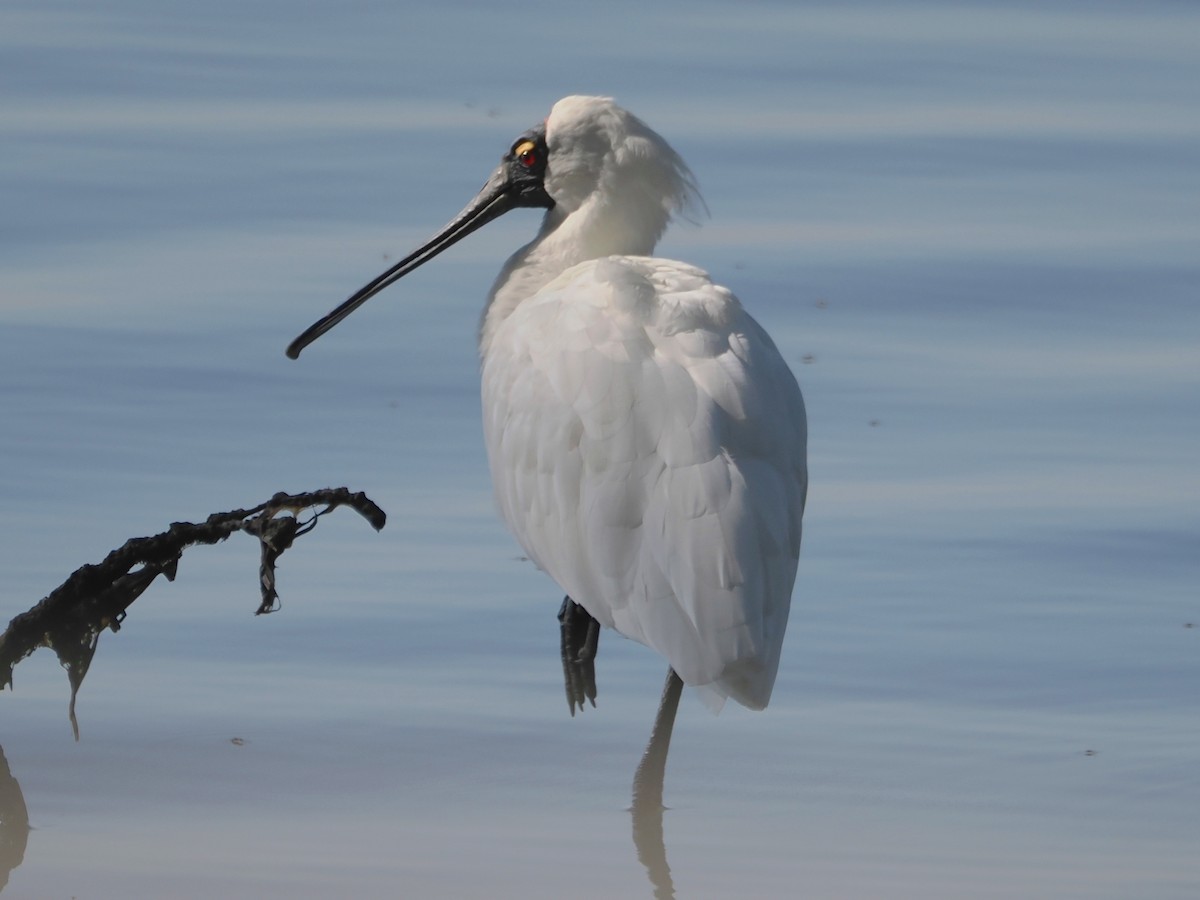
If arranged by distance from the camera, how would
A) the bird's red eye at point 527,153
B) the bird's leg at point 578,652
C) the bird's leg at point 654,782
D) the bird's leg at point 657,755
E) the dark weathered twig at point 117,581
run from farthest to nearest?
the bird's red eye at point 527,153 → the bird's leg at point 578,652 → the bird's leg at point 657,755 → the bird's leg at point 654,782 → the dark weathered twig at point 117,581

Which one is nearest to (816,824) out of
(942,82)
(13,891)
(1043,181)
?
(13,891)

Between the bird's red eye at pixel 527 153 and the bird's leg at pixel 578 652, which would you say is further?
the bird's red eye at pixel 527 153

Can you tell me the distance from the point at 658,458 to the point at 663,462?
26 millimetres

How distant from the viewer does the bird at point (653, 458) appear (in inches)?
290

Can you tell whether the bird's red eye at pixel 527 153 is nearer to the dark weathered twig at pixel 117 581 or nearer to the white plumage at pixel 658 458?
the white plumage at pixel 658 458

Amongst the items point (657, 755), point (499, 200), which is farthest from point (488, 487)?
point (657, 755)

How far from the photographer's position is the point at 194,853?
7.42m

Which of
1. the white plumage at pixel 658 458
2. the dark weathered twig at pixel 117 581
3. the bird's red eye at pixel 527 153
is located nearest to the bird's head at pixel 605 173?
the bird's red eye at pixel 527 153

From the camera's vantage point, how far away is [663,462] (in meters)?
7.52

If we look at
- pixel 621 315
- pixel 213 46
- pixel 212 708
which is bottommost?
pixel 213 46

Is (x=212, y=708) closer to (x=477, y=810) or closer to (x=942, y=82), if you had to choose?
(x=477, y=810)

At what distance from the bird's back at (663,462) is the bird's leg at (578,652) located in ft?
2.01

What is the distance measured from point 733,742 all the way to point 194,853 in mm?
1955

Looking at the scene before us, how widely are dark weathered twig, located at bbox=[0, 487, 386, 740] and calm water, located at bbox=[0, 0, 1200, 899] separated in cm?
56
